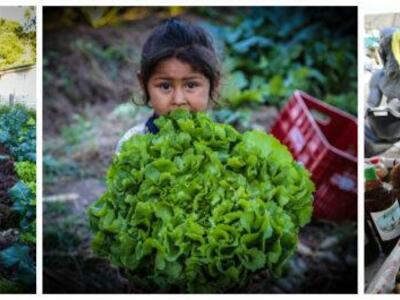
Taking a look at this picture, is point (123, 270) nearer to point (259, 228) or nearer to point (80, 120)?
point (259, 228)

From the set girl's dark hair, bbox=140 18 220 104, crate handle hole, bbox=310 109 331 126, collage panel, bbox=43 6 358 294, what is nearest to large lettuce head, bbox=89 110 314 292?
collage panel, bbox=43 6 358 294

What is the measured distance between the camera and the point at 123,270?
385 centimetres

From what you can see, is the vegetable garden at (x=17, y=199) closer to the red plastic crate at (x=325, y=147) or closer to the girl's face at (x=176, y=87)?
the girl's face at (x=176, y=87)

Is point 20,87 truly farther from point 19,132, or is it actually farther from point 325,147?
point 325,147

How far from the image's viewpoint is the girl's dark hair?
3900 mm

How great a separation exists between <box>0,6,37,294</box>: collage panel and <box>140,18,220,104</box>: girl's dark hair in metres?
0.60

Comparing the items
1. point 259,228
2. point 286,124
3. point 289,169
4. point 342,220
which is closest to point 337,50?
point 286,124

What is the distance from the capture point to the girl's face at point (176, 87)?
3.91 m

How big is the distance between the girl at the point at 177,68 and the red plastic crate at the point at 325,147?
2.64ft

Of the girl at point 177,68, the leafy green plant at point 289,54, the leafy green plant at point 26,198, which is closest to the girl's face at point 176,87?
the girl at point 177,68

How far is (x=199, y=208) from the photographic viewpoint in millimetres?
3594

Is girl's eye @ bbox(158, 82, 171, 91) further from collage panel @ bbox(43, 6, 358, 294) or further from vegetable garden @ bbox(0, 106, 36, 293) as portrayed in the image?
vegetable garden @ bbox(0, 106, 36, 293)

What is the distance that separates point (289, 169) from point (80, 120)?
6.58 ft

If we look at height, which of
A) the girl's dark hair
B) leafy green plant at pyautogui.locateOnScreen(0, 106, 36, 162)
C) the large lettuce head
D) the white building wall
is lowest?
the large lettuce head
